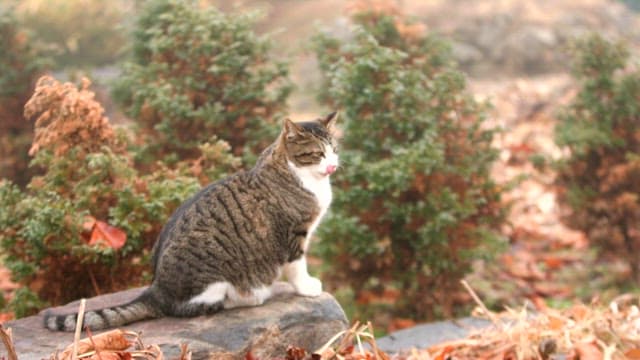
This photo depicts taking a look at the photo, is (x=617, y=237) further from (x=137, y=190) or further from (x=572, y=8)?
(x=572, y=8)

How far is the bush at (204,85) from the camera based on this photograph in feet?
18.5

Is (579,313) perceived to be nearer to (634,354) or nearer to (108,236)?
(634,354)

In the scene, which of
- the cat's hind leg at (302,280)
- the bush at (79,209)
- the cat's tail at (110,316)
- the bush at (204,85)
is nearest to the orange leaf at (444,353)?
the cat's hind leg at (302,280)

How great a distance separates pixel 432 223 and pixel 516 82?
261 inches

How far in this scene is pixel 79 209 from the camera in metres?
4.75

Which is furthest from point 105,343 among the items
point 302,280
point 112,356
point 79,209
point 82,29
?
point 82,29

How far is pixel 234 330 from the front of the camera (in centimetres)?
338

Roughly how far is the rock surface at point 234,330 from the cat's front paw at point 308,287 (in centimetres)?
4

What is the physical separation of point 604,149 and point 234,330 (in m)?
4.60

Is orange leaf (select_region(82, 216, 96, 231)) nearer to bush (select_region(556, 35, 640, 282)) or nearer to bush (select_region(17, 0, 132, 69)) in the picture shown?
bush (select_region(556, 35, 640, 282))

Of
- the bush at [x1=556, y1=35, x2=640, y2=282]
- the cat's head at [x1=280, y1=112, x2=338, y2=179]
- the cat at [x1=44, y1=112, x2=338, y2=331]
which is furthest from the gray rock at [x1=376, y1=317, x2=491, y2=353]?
the bush at [x1=556, y1=35, x2=640, y2=282]

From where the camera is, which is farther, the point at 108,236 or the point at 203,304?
the point at 108,236

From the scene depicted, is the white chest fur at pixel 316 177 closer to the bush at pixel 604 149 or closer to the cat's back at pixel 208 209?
the cat's back at pixel 208 209

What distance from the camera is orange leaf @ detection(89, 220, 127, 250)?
454 cm
